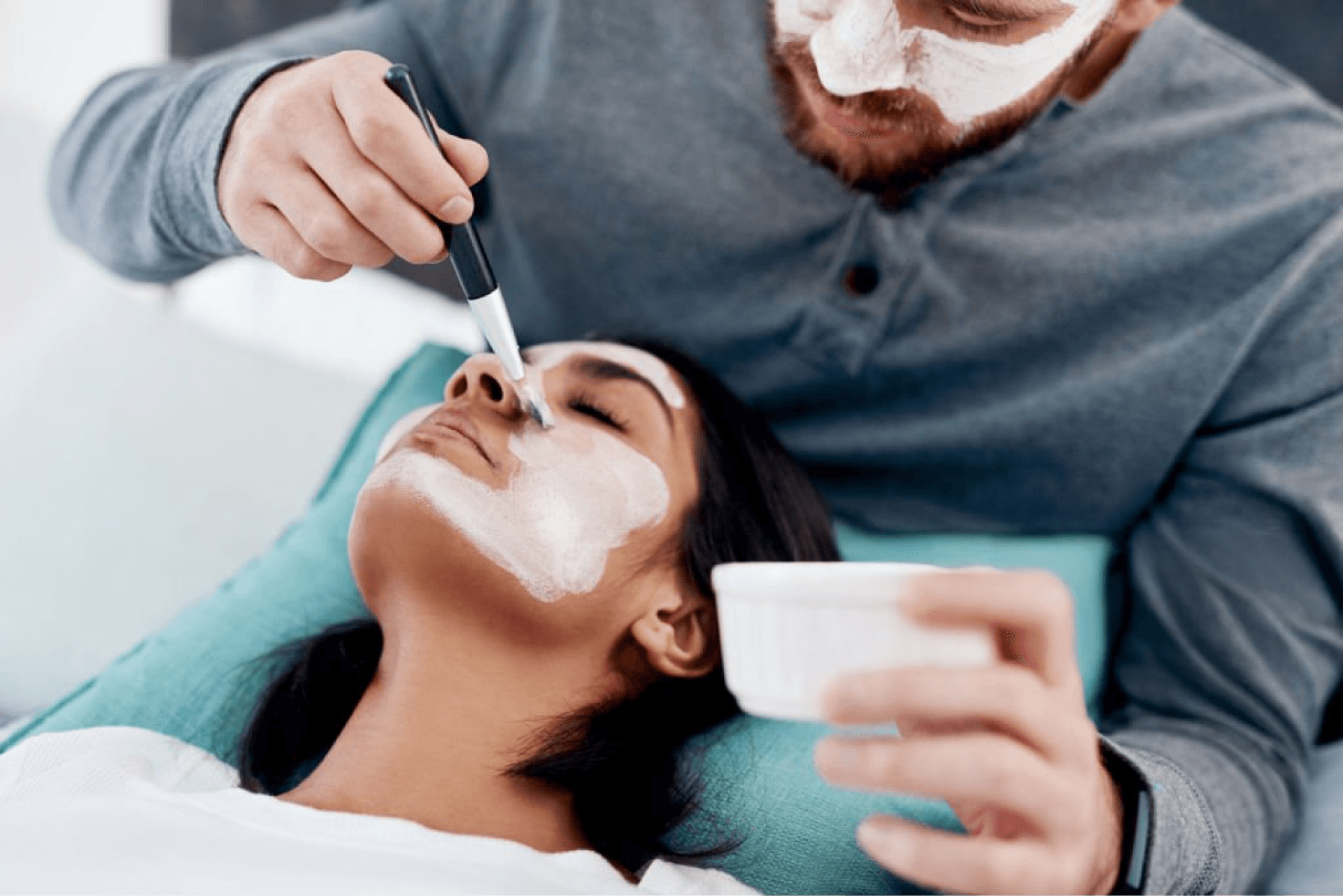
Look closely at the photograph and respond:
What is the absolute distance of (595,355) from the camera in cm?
86

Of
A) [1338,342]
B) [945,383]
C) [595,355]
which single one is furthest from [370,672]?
[1338,342]

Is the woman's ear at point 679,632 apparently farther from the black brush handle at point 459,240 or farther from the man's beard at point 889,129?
the man's beard at point 889,129

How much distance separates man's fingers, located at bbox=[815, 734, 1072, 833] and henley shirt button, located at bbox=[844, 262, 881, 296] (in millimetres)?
634

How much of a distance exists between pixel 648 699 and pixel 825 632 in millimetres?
372

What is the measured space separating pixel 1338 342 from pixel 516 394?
2.71 feet

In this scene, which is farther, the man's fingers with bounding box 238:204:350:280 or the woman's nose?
the woman's nose

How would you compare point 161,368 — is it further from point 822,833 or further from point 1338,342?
point 1338,342

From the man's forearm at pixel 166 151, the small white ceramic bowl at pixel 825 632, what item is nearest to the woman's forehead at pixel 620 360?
the man's forearm at pixel 166 151

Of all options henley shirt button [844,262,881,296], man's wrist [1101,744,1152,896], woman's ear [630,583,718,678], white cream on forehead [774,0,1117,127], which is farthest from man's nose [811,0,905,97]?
man's wrist [1101,744,1152,896]

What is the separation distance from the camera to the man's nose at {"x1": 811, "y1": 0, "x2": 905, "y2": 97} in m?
0.79

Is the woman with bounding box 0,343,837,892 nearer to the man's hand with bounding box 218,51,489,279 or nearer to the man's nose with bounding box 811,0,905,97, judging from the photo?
the man's hand with bounding box 218,51,489,279

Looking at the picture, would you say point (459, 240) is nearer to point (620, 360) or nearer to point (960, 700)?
point (620, 360)

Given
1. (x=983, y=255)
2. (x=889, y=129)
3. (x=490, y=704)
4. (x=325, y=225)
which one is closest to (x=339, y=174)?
(x=325, y=225)

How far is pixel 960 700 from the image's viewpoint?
48 centimetres
